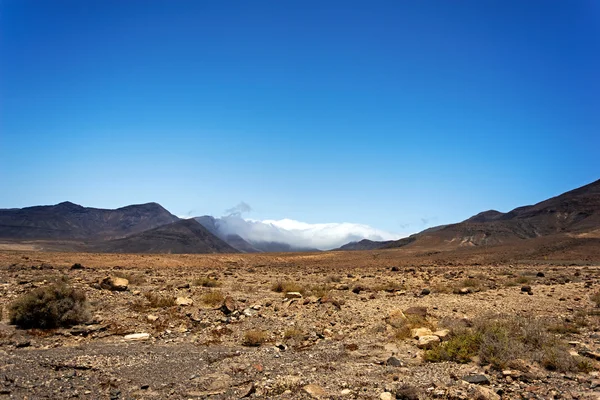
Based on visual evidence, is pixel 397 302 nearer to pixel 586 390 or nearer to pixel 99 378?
pixel 586 390

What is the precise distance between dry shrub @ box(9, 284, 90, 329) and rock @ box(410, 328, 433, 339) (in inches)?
423

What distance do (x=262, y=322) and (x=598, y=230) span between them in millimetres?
95730

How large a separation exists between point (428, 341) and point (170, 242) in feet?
473

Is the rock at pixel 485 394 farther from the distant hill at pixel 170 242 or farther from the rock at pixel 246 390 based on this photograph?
the distant hill at pixel 170 242

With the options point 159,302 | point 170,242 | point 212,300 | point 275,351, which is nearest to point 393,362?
point 275,351

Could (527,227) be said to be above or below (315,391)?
above

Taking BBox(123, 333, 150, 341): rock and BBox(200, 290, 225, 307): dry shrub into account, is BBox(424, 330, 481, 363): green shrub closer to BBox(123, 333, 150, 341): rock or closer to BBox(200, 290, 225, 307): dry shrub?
BBox(123, 333, 150, 341): rock

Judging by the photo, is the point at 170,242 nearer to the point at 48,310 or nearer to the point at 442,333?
the point at 48,310

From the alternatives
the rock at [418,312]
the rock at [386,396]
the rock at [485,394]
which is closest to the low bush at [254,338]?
the rock at [386,396]

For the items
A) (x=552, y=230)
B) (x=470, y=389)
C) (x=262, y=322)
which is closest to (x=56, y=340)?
(x=262, y=322)

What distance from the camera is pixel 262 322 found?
44.6ft

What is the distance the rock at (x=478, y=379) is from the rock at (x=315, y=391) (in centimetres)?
309

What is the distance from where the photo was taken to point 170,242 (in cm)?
14475

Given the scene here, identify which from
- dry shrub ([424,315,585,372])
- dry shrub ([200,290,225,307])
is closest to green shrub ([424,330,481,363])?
dry shrub ([424,315,585,372])
